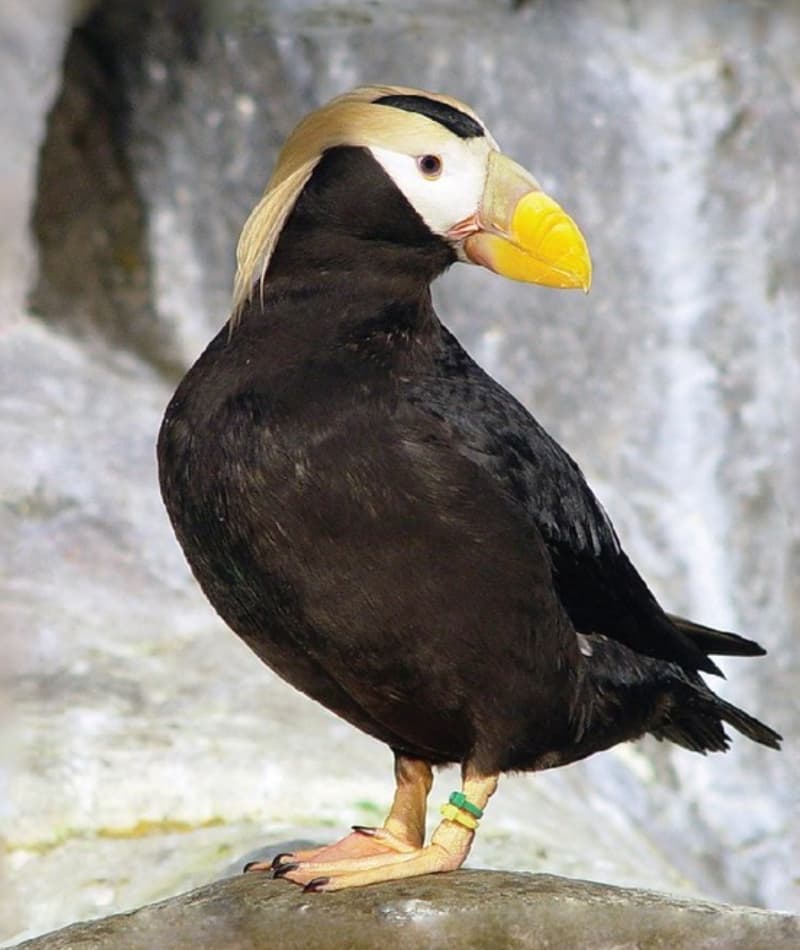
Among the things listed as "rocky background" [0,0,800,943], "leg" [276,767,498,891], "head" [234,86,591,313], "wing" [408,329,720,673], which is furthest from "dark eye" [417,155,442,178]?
"rocky background" [0,0,800,943]

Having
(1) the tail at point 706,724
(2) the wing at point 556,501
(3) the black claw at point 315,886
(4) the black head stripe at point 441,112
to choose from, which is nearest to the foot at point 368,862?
(3) the black claw at point 315,886

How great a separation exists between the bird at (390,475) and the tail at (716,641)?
0.44 meters

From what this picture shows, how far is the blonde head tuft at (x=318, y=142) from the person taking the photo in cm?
320

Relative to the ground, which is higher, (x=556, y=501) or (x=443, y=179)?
(x=443, y=179)

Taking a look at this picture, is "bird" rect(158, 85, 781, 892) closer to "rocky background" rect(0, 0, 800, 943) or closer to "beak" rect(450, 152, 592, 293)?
"beak" rect(450, 152, 592, 293)

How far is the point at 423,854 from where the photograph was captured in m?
3.30

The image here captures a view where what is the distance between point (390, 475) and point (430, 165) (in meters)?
0.55

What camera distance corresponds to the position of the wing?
3.25 metres

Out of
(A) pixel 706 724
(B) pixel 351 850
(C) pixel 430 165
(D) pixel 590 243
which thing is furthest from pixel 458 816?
(D) pixel 590 243

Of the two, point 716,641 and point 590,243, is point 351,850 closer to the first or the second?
point 716,641

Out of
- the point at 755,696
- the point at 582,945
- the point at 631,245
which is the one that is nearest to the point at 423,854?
the point at 582,945

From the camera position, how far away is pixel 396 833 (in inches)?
137

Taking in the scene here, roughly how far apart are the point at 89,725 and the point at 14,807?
416 mm

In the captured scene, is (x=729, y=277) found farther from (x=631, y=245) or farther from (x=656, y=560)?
(x=656, y=560)
